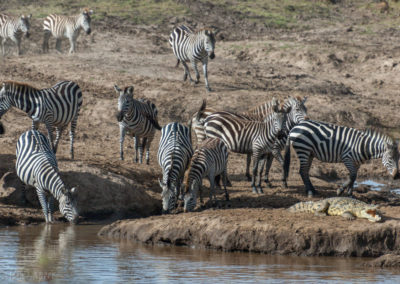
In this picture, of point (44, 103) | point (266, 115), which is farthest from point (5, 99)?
point (266, 115)

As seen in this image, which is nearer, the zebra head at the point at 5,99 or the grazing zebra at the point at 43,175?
the grazing zebra at the point at 43,175

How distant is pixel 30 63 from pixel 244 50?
764 centimetres

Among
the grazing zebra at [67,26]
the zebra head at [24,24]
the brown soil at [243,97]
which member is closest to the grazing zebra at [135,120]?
the brown soil at [243,97]

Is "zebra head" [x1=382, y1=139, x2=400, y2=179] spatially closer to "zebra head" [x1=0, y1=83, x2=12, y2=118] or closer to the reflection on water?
the reflection on water

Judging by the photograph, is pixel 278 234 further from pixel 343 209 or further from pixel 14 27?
pixel 14 27

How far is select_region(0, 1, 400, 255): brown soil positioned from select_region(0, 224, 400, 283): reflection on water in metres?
0.42

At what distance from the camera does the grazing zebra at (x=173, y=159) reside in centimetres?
1360

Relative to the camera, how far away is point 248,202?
1491 centimetres

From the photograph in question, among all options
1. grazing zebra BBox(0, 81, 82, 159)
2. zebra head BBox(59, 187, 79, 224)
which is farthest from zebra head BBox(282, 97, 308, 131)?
zebra head BBox(59, 187, 79, 224)

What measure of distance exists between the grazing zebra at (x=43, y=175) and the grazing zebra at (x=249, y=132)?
4.03m

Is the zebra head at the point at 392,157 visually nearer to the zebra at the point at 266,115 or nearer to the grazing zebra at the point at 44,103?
the zebra at the point at 266,115

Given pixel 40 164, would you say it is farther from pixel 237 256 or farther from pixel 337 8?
pixel 337 8

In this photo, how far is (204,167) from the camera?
14.0m

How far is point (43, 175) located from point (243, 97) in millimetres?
10478
